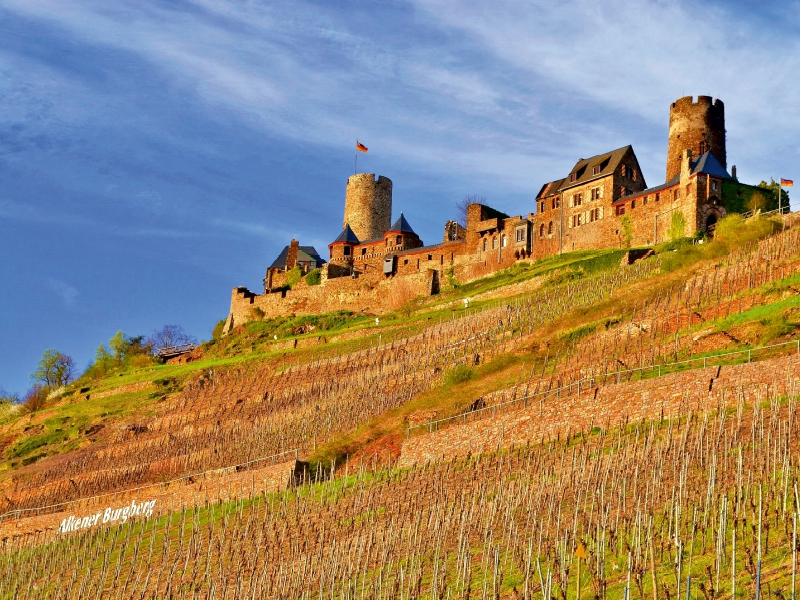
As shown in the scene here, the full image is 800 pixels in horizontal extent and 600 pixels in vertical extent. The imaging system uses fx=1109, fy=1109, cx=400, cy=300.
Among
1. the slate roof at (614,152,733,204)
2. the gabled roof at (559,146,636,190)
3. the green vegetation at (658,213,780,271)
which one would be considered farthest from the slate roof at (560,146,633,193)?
the green vegetation at (658,213,780,271)

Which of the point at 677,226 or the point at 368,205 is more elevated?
the point at 368,205

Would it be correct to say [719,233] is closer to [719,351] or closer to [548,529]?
[719,351]

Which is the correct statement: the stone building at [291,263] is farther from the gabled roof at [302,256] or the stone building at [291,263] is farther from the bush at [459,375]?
the bush at [459,375]

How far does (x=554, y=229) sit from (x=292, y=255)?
27.1 meters

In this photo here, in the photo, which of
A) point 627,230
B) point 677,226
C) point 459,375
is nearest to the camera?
point 459,375

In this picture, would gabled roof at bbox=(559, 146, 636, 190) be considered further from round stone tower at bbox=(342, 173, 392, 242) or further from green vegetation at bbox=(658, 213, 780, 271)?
round stone tower at bbox=(342, 173, 392, 242)

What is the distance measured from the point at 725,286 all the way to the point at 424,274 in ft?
121

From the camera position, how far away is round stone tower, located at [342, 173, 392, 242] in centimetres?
10100

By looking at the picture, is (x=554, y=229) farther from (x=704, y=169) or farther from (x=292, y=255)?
(x=292, y=255)

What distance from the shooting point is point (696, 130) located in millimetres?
75250

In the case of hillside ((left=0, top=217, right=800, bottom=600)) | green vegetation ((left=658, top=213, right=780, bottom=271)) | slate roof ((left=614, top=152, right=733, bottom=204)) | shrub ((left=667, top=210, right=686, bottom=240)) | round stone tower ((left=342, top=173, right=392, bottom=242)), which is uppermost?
round stone tower ((left=342, top=173, right=392, bottom=242))

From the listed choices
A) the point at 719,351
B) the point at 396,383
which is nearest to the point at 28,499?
the point at 396,383

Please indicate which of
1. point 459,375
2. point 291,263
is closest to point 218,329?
point 291,263

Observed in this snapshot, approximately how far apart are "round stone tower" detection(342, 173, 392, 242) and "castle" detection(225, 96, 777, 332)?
224 inches
